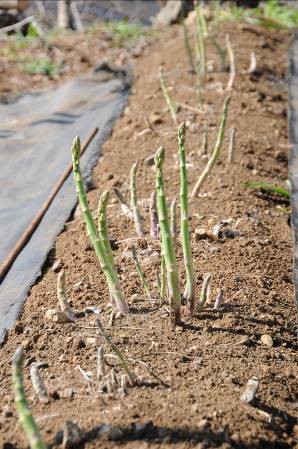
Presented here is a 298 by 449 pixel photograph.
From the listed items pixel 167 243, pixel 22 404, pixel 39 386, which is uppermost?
pixel 22 404

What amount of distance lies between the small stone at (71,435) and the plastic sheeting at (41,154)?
1.00 meters

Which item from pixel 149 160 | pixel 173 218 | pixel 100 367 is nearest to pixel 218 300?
pixel 173 218

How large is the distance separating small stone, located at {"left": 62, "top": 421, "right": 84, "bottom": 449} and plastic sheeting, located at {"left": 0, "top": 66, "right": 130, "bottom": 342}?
995 millimetres

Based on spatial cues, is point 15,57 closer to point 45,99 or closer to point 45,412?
point 45,99

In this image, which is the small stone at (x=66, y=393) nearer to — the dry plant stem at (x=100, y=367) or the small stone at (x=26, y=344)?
the dry plant stem at (x=100, y=367)

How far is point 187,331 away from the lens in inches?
104

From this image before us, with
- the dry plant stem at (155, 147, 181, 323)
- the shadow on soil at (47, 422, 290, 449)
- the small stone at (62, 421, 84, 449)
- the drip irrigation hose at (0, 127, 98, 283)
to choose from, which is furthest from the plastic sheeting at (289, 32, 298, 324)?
the drip irrigation hose at (0, 127, 98, 283)

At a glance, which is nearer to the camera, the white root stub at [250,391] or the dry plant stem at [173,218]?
the white root stub at [250,391]

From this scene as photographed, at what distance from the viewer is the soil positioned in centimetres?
211

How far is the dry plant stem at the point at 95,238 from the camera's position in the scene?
2447 millimetres

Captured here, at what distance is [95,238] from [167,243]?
0.85 feet

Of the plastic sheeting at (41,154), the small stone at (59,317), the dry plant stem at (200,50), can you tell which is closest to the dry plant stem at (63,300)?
the small stone at (59,317)

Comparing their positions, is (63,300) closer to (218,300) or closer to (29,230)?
(218,300)

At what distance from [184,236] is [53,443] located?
85cm
